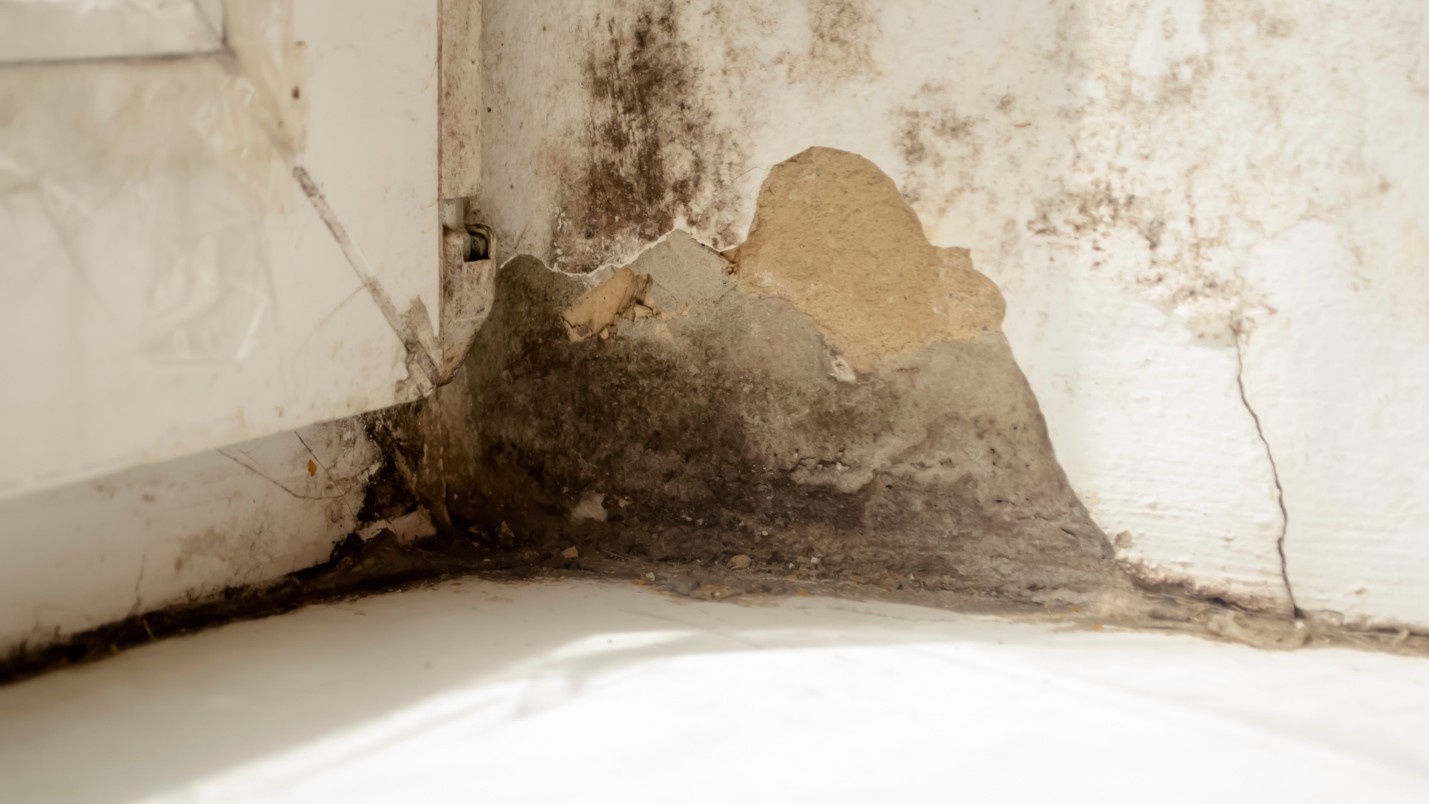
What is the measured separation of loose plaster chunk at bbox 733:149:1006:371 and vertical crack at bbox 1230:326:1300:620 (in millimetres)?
372

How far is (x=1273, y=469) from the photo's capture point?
5.42ft

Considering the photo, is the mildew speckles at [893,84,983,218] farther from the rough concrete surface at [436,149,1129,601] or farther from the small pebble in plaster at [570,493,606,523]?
the small pebble in plaster at [570,493,606,523]

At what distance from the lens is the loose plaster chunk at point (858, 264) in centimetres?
184

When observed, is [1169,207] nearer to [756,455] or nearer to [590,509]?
[756,455]

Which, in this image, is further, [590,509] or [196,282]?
[590,509]

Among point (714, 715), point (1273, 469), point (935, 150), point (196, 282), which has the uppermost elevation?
point (935, 150)

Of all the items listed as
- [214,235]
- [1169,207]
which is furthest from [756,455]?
[214,235]

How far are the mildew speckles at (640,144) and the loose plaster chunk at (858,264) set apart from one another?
0.13 meters

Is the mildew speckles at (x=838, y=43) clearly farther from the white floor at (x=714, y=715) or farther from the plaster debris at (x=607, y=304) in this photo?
the white floor at (x=714, y=715)

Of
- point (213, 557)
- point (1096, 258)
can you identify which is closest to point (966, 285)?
point (1096, 258)

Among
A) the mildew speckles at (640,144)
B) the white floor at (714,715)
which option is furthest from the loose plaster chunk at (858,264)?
the white floor at (714,715)

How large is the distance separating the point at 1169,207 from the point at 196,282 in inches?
57.0

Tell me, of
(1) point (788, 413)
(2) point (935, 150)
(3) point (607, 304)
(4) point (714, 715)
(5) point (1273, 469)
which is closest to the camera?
(4) point (714, 715)

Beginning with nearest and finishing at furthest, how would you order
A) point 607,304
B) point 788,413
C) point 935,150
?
point 935,150, point 788,413, point 607,304
